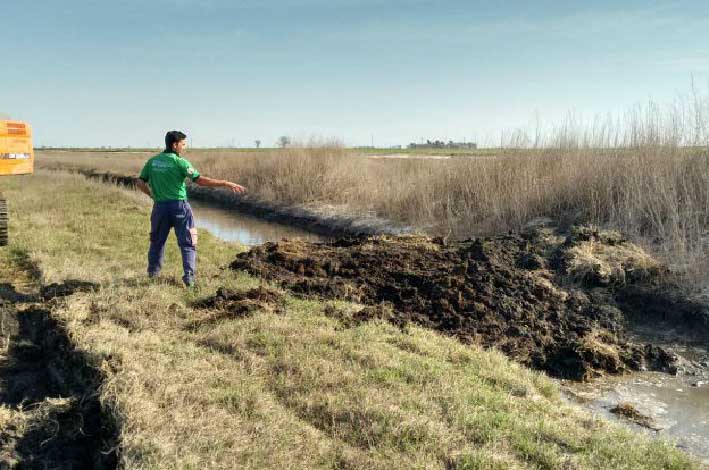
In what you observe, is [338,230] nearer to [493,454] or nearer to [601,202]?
[601,202]

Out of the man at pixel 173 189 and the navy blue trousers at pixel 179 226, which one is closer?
the man at pixel 173 189

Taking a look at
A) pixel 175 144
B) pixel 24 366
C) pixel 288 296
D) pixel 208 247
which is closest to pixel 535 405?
pixel 288 296

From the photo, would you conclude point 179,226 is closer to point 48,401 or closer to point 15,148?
point 48,401

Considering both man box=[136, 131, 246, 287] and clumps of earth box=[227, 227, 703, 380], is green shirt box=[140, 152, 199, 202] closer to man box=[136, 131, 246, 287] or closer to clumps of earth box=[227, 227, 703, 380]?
man box=[136, 131, 246, 287]

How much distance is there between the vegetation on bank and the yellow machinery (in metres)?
3.87

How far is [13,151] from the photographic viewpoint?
9562 mm

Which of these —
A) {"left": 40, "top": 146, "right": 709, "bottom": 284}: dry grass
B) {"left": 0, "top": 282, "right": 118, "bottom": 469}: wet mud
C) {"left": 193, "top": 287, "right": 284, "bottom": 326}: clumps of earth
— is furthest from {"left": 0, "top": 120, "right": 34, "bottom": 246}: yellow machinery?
{"left": 40, "top": 146, "right": 709, "bottom": 284}: dry grass

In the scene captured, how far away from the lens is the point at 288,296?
701 centimetres

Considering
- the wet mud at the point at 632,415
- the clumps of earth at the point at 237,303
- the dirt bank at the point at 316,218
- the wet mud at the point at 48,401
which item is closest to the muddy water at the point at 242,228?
the dirt bank at the point at 316,218

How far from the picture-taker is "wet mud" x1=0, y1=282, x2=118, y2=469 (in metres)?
3.68

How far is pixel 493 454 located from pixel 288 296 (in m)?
3.78

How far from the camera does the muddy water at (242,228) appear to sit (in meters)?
15.8

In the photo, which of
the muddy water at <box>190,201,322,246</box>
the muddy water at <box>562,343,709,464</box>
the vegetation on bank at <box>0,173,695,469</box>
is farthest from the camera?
the muddy water at <box>190,201,322,246</box>

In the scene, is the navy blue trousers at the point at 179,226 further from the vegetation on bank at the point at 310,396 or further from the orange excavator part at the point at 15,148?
the orange excavator part at the point at 15,148
